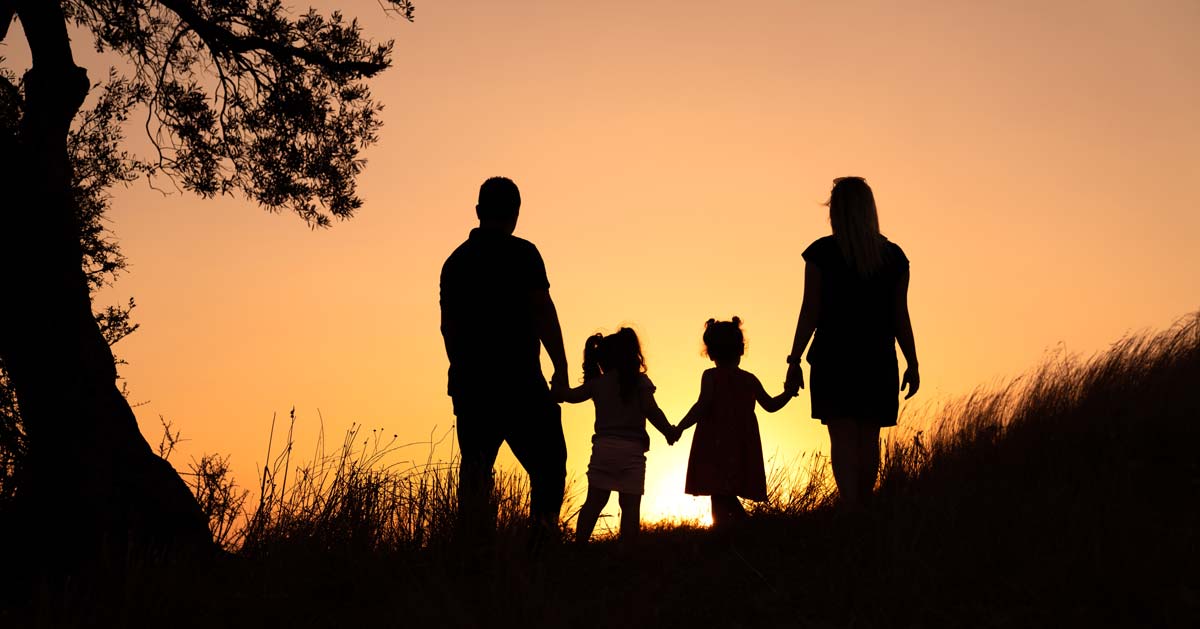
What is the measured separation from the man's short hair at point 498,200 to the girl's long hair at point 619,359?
2.21m

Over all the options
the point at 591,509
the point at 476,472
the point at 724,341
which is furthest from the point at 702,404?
the point at 476,472

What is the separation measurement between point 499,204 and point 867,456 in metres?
3.14

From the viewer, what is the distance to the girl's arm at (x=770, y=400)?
30.3 ft

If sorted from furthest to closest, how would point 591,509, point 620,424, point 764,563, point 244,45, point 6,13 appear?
point 244,45
point 620,424
point 591,509
point 6,13
point 764,563

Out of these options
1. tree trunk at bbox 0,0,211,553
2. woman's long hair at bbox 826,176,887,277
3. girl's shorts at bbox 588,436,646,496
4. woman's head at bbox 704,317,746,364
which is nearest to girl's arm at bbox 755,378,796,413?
woman's head at bbox 704,317,746,364

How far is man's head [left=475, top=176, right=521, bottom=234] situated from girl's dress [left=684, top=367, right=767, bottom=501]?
2.67 m

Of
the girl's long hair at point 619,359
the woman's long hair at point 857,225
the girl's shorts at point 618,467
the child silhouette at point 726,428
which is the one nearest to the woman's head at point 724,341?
the child silhouette at point 726,428

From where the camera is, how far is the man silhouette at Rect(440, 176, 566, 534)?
23.9 ft

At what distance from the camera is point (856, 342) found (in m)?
7.89

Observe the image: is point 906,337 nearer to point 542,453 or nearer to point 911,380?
point 911,380

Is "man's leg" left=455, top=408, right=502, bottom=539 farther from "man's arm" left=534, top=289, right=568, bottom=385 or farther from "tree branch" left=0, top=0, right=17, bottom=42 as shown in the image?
"tree branch" left=0, top=0, right=17, bottom=42

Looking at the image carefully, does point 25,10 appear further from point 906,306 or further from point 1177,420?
point 1177,420

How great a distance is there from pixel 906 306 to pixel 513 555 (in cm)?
332

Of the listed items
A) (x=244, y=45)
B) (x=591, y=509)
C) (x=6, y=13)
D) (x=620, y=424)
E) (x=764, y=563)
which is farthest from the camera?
(x=244, y=45)
